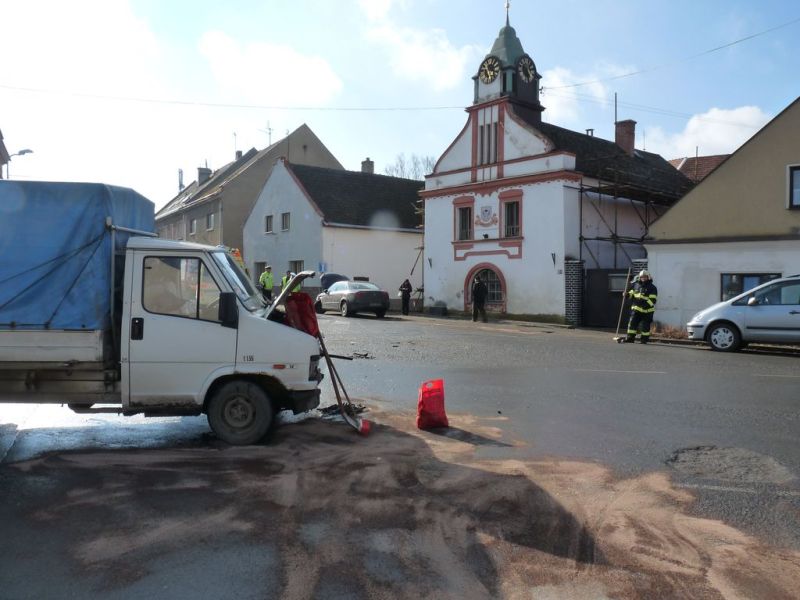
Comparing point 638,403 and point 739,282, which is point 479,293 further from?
point 638,403

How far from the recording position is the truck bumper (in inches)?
261

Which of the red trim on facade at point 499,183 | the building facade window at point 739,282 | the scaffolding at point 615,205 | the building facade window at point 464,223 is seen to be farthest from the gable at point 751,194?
the building facade window at point 464,223

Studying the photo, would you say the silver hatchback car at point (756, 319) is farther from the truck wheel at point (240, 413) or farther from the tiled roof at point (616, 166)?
the truck wheel at point (240, 413)

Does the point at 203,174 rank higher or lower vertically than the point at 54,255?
higher

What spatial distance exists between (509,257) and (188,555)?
23.3 m

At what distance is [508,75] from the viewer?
27000 mm

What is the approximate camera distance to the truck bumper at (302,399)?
6.64 m

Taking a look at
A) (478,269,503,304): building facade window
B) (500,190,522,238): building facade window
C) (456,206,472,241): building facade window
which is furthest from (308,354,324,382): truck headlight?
(456,206,472,241): building facade window

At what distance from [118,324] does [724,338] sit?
1325 centimetres

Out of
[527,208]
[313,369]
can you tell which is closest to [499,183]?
[527,208]

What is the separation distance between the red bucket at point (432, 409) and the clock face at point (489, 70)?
22.5 m

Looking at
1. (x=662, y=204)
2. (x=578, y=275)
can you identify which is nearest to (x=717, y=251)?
(x=578, y=275)

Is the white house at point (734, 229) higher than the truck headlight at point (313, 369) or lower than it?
higher

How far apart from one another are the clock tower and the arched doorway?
22.1 feet
